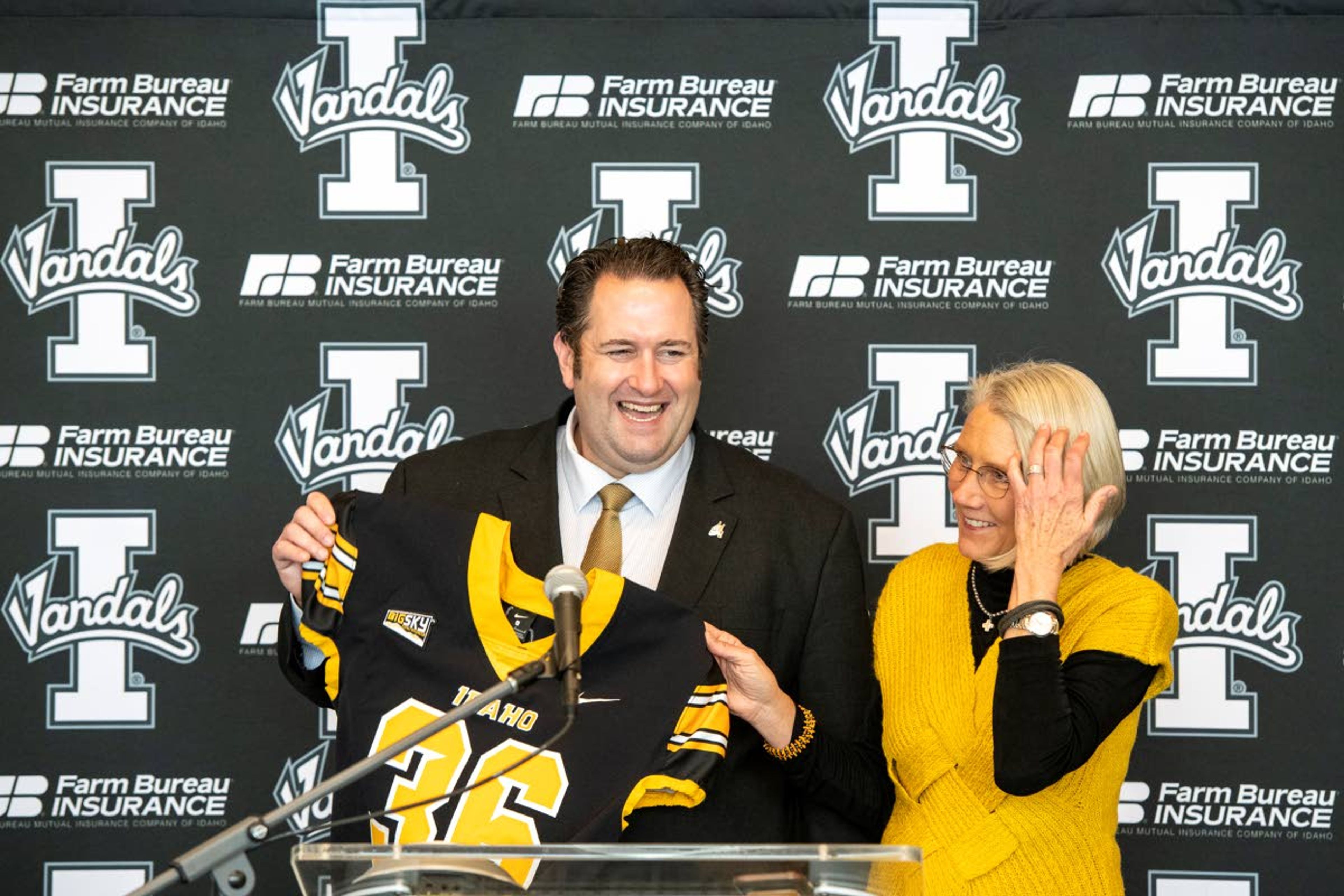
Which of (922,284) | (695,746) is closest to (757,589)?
(695,746)

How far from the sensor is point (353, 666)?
7.11 ft

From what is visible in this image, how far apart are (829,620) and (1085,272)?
4.12ft

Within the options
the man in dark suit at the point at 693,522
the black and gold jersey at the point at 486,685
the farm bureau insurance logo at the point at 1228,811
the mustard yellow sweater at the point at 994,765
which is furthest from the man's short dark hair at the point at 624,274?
the farm bureau insurance logo at the point at 1228,811

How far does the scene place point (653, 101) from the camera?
3225mm

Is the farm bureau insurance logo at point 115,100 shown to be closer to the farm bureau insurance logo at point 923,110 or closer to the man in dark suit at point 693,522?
the man in dark suit at point 693,522

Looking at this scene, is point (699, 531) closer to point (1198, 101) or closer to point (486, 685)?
point (486, 685)

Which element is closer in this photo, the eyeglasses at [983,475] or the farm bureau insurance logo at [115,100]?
the eyeglasses at [983,475]

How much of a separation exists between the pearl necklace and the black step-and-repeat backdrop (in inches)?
35.1

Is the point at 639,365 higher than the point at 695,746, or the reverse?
the point at 639,365

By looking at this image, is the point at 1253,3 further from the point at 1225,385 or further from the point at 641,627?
the point at 641,627

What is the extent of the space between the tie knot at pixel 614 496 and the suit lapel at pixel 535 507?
0.09 meters

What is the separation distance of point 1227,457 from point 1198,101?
2.72 ft

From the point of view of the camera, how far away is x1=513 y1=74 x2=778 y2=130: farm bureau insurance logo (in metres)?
3.22

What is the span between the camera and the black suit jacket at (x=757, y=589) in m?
2.39
